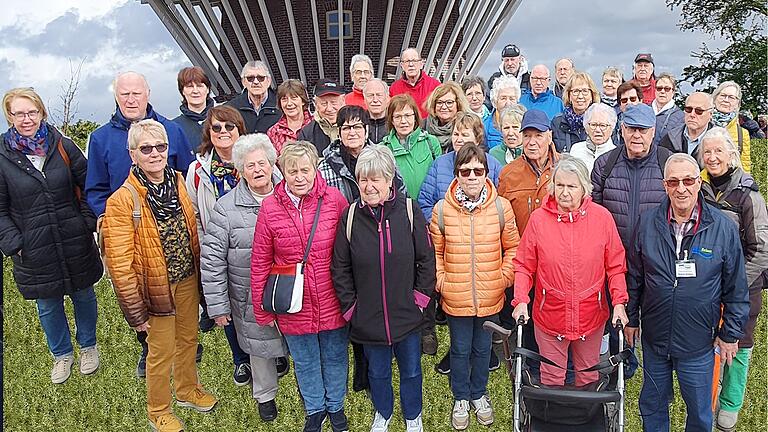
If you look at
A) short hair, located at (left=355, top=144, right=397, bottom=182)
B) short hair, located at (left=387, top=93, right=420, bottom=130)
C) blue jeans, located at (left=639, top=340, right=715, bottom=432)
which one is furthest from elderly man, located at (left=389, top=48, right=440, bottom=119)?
blue jeans, located at (left=639, top=340, right=715, bottom=432)

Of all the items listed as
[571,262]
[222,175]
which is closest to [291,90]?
[222,175]

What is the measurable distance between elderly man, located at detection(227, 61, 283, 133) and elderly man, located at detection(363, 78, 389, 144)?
852 mm

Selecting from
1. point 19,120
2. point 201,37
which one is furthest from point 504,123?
point 201,37

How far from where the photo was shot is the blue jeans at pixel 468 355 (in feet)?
12.4

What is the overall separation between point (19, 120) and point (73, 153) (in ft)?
1.28

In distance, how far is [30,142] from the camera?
4.07 metres

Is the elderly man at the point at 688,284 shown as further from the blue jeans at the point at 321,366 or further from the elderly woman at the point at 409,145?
the blue jeans at the point at 321,366

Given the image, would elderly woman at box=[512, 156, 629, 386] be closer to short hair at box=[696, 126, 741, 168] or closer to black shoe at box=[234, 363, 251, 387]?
short hair at box=[696, 126, 741, 168]

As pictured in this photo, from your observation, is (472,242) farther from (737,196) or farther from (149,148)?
(149,148)

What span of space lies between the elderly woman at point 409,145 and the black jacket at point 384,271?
0.70 m

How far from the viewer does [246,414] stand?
4.40m

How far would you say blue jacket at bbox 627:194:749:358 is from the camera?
125 inches

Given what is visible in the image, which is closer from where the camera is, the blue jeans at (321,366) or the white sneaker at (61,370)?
the blue jeans at (321,366)

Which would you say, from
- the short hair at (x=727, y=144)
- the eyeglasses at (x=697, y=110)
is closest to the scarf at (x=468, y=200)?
the short hair at (x=727, y=144)
